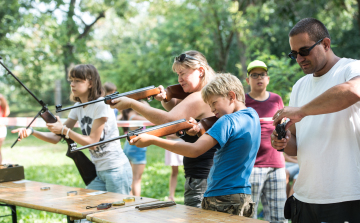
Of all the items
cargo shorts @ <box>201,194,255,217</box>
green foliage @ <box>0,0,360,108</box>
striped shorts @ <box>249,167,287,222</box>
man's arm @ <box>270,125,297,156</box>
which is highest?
green foliage @ <box>0,0,360,108</box>

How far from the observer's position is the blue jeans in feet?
11.3

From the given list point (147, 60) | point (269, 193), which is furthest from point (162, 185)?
point (147, 60)

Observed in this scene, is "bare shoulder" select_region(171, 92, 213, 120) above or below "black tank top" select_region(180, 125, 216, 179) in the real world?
above

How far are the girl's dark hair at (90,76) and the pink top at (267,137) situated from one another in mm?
1788

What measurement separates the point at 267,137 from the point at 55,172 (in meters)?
6.81

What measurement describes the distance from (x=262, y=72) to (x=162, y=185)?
4.51 m

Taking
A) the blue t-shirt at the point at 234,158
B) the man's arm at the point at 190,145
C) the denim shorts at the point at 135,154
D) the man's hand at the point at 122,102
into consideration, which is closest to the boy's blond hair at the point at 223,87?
the blue t-shirt at the point at 234,158

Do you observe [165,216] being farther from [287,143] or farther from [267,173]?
[267,173]

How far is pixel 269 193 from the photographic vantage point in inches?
148

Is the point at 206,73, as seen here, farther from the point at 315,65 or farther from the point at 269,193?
the point at 269,193

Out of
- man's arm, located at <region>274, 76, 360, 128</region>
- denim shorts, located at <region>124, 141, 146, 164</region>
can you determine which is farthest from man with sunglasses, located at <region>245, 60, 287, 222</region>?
denim shorts, located at <region>124, 141, 146, 164</region>

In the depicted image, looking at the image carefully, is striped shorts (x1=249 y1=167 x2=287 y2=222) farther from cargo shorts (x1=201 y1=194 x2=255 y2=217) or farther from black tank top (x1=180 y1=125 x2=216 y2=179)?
cargo shorts (x1=201 y1=194 x2=255 y2=217)

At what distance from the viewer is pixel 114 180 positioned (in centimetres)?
344

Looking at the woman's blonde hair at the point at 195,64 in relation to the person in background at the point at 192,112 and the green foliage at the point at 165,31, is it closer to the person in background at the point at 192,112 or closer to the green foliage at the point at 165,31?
the person in background at the point at 192,112
